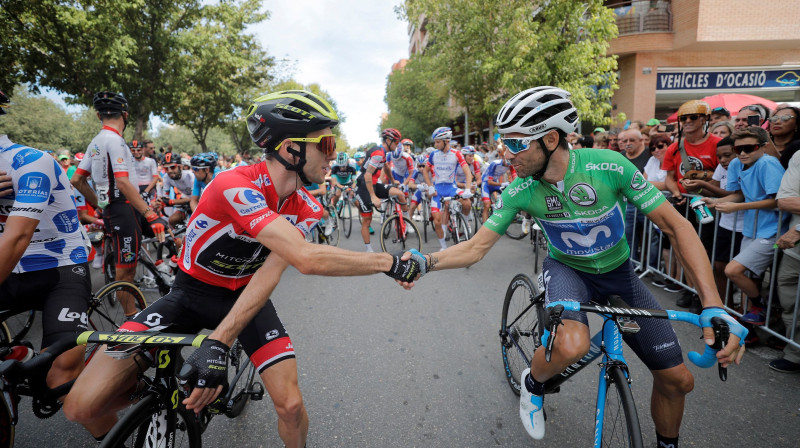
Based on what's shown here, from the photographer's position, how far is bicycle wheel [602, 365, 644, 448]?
6.16 ft

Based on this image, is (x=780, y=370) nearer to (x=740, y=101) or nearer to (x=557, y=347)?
(x=557, y=347)

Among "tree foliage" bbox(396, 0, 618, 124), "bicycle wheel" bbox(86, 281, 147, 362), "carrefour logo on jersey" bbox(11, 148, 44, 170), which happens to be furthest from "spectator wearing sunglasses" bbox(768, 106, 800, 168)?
"tree foliage" bbox(396, 0, 618, 124)

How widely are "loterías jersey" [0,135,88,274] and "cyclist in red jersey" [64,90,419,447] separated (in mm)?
953

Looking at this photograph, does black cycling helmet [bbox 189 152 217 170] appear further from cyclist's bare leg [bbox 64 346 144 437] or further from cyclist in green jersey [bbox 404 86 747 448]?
cyclist in green jersey [bbox 404 86 747 448]

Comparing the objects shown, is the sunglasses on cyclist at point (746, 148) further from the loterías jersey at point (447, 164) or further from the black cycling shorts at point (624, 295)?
the loterías jersey at point (447, 164)

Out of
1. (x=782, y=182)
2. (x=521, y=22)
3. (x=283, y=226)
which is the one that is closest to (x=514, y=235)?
(x=782, y=182)

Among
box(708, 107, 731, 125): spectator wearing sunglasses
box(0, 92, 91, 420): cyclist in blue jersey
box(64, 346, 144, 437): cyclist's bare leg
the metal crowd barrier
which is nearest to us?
box(64, 346, 144, 437): cyclist's bare leg

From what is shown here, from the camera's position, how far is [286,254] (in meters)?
2.01

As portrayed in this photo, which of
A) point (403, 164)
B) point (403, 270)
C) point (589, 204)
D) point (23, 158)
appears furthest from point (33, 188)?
point (403, 164)

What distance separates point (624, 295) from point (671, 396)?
2.10ft

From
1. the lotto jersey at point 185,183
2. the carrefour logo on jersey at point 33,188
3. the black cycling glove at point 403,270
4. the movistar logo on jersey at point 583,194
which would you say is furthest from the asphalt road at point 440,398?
the lotto jersey at point 185,183

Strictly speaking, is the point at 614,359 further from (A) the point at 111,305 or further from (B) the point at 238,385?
(A) the point at 111,305

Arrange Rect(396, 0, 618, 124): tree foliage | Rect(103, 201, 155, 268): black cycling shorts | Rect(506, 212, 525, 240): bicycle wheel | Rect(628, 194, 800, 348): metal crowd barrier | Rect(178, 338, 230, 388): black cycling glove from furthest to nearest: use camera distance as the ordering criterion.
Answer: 1. Rect(396, 0, 618, 124): tree foliage
2. Rect(506, 212, 525, 240): bicycle wheel
3. Rect(103, 201, 155, 268): black cycling shorts
4. Rect(628, 194, 800, 348): metal crowd barrier
5. Rect(178, 338, 230, 388): black cycling glove

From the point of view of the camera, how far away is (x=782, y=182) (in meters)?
3.78
